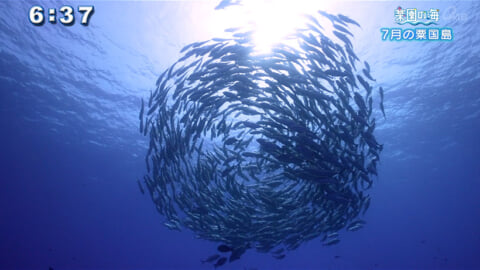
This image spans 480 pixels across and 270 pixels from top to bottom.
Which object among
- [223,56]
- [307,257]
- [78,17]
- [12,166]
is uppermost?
[78,17]

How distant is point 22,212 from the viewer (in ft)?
148

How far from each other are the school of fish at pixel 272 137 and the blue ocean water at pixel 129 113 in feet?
21.3

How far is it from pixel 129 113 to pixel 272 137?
58.0 feet

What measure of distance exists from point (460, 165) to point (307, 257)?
6972cm

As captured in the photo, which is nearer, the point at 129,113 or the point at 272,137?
the point at 272,137

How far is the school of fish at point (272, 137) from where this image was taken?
634 centimetres

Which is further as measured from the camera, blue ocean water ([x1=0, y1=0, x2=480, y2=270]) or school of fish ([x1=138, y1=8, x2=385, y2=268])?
blue ocean water ([x1=0, y1=0, x2=480, y2=270])

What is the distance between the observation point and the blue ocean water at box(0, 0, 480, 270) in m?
13.3

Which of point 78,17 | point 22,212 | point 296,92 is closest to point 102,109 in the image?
point 78,17

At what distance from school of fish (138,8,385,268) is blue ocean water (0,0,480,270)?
255 inches

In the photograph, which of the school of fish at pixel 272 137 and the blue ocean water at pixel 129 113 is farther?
the blue ocean water at pixel 129 113

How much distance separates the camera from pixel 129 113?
2119 cm

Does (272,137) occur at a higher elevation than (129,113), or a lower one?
higher

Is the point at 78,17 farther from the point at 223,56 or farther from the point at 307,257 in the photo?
the point at 307,257
